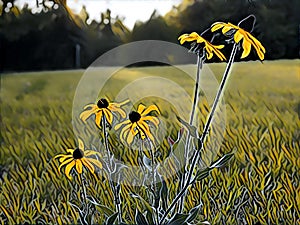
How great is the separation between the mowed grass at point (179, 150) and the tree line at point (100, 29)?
0.13 feet

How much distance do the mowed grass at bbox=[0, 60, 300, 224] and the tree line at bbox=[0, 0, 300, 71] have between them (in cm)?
4

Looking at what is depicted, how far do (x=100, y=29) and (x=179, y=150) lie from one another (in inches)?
15.1

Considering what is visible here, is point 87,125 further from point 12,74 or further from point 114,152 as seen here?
point 12,74

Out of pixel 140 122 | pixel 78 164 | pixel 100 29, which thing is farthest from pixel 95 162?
pixel 100 29

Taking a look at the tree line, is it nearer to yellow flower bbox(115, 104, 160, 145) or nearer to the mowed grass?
the mowed grass

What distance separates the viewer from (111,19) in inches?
51.1

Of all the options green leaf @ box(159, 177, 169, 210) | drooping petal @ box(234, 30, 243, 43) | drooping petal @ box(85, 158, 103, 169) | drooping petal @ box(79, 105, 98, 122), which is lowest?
green leaf @ box(159, 177, 169, 210)

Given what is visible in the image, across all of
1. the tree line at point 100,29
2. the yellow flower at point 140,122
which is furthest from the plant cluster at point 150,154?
the tree line at point 100,29

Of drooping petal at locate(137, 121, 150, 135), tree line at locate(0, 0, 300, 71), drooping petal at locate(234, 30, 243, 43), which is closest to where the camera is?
drooping petal at locate(234, 30, 243, 43)

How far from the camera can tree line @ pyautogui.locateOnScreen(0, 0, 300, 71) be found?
121 cm

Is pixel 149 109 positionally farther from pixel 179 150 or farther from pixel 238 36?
pixel 238 36

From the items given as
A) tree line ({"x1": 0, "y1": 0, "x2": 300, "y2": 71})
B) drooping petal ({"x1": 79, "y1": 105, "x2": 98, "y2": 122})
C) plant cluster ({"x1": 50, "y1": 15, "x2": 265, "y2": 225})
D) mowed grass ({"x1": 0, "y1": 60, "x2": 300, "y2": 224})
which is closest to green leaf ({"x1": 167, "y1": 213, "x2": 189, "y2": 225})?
plant cluster ({"x1": 50, "y1": 15, "x2": 265, "y2": 225})

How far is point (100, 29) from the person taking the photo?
1310 mm

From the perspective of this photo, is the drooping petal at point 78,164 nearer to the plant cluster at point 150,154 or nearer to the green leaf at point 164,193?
the plant cluster at point 150,154
